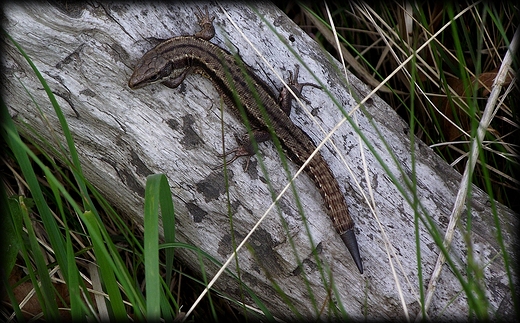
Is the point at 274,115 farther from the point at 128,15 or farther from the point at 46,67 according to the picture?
the point at 46,67

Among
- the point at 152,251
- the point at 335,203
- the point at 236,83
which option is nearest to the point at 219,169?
the point at 236,83

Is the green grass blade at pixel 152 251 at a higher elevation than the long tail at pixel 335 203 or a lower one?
lower

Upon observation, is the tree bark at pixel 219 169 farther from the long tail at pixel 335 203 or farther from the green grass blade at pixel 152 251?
the green grass blade at pixel 152 251

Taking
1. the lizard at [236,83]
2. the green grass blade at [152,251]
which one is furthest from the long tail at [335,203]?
the green grass blade at [152,251]

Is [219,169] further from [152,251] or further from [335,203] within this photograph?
[152,251]

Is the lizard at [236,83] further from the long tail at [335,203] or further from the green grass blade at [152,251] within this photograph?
the green grass blade at [152,251]

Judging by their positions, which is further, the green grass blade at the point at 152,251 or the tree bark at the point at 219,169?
the tree bark at the point at 219,169
